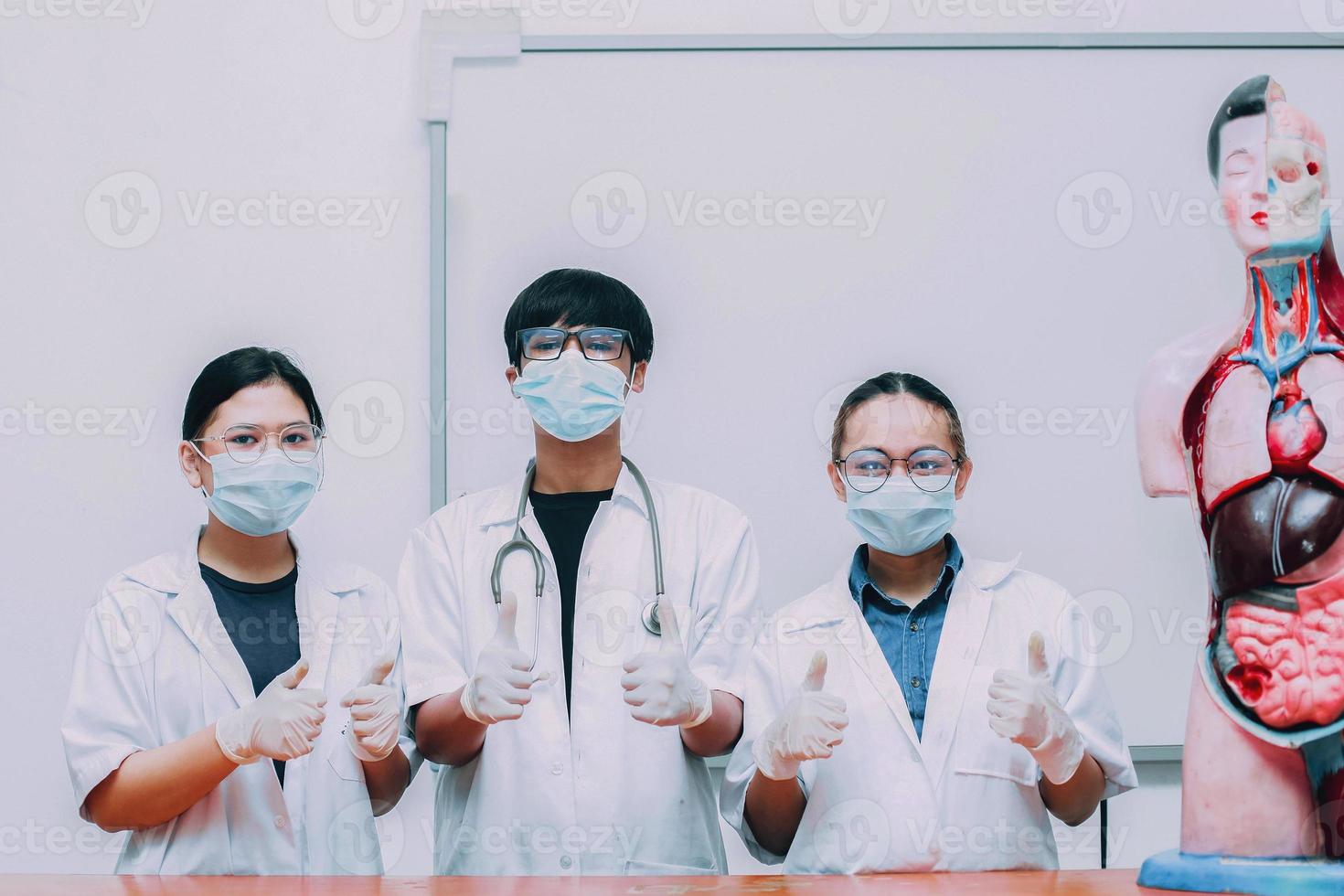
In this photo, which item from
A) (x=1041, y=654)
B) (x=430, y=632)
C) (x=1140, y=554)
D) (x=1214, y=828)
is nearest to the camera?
(x=1214, y=828)

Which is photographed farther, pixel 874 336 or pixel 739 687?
pixel 874 336

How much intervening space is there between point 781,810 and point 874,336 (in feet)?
2.64

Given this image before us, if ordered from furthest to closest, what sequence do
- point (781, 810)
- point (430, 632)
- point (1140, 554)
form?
point (1140, 554) → point (430, 632) → point (781, 810)

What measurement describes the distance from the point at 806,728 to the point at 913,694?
21 cm

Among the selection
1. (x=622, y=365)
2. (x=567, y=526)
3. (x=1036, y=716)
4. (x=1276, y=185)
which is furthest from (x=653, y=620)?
(x=1276, y=185)

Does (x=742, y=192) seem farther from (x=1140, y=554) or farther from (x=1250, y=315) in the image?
(x=1250, y=315)

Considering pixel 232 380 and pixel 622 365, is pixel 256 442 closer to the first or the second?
pixel 232 380

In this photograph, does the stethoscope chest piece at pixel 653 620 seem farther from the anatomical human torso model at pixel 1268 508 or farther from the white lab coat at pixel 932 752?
the anatomical human torso model at pixel 1268 508

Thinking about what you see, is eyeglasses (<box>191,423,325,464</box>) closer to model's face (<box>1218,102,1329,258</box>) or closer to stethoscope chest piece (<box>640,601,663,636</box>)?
stethoscope chest piece (<box>640,601,663,636</box>)

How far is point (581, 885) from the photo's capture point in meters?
1.04

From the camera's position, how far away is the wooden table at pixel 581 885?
983 mm

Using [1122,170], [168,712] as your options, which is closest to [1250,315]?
[1122,170]

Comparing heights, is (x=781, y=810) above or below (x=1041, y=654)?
below

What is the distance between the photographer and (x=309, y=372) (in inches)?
72.5
